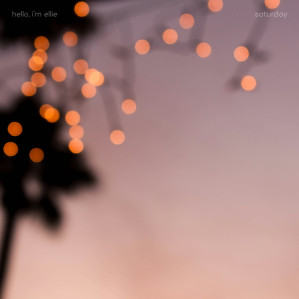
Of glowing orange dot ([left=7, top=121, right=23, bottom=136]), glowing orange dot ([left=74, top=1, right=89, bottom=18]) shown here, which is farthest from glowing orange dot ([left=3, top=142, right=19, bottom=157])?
glowing orange dot ([left=74, top=1, right=89, bottom=18])

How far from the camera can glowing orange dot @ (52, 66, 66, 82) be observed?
9.14 ft

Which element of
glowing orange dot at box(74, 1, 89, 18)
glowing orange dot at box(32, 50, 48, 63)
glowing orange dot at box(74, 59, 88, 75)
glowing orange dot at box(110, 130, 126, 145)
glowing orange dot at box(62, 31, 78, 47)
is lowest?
glowing orange dot at box(110, 130, 126, 145)

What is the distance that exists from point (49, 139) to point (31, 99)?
35cm

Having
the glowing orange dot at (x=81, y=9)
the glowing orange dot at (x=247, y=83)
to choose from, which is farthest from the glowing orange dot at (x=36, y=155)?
the glowing orange dot at (x=247, y=83)

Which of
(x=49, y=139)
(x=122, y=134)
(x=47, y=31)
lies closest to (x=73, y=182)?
(x=49, y=139)

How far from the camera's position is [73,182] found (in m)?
3.25

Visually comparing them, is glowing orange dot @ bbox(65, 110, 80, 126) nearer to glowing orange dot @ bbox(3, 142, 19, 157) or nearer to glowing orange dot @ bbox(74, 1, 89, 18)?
glowing orange dot @ bbox(3, 142, 19, 157)

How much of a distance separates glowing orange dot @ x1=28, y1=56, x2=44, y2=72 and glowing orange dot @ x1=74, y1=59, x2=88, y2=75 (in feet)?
0.77

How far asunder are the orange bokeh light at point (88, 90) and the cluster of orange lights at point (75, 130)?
0.48ft

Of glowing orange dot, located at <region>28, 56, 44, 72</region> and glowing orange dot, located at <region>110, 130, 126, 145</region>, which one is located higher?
glowing orange dot, located at <region>28, 56, 44, 72</region>

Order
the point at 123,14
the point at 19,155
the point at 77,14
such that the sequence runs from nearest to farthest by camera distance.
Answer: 1. the point at 123,14
2. the point at 77,14
3. the point at 19,155

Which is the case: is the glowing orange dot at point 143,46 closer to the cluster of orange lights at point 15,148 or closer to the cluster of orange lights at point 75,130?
the cluster of orange lights at point 75,130

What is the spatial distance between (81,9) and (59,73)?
19.5 inches

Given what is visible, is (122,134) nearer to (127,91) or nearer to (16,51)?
(127,91)
